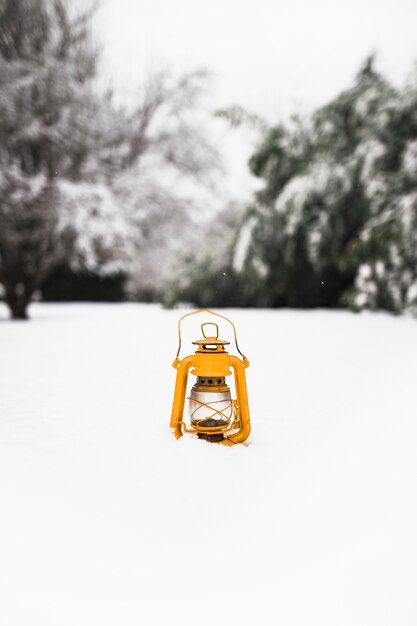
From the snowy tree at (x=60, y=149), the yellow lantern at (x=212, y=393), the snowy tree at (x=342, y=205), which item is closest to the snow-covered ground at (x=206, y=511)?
the yellow lantern at (x=212, y=393)

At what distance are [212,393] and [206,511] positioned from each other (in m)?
0.44

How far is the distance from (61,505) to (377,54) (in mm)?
7100

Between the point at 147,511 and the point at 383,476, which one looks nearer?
the point at 147,511

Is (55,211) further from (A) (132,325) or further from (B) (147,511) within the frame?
(B) (147,511)

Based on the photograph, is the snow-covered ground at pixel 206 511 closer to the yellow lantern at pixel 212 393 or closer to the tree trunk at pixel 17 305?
the yellow lantern at pixel 212 393

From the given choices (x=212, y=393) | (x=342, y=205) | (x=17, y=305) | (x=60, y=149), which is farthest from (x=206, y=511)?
(x=60, y=149)

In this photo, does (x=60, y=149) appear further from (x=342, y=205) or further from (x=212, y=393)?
(x=212, y=393)

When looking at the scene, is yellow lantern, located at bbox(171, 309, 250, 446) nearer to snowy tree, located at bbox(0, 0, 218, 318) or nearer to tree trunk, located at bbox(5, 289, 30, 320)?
snowy tree, located at bbox(0, 0, 218, 318)

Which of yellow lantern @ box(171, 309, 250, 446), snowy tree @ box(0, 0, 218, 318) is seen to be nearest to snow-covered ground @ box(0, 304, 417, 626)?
yellow lantern @ box(171, 309, 250, 446)

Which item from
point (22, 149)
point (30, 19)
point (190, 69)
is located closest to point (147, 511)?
point (22, 149)

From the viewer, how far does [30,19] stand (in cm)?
614

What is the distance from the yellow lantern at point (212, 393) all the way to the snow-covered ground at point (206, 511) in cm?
6

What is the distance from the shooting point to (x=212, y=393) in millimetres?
1568

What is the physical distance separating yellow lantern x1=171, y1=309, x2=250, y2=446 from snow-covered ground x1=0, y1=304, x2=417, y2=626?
0.06 metres
